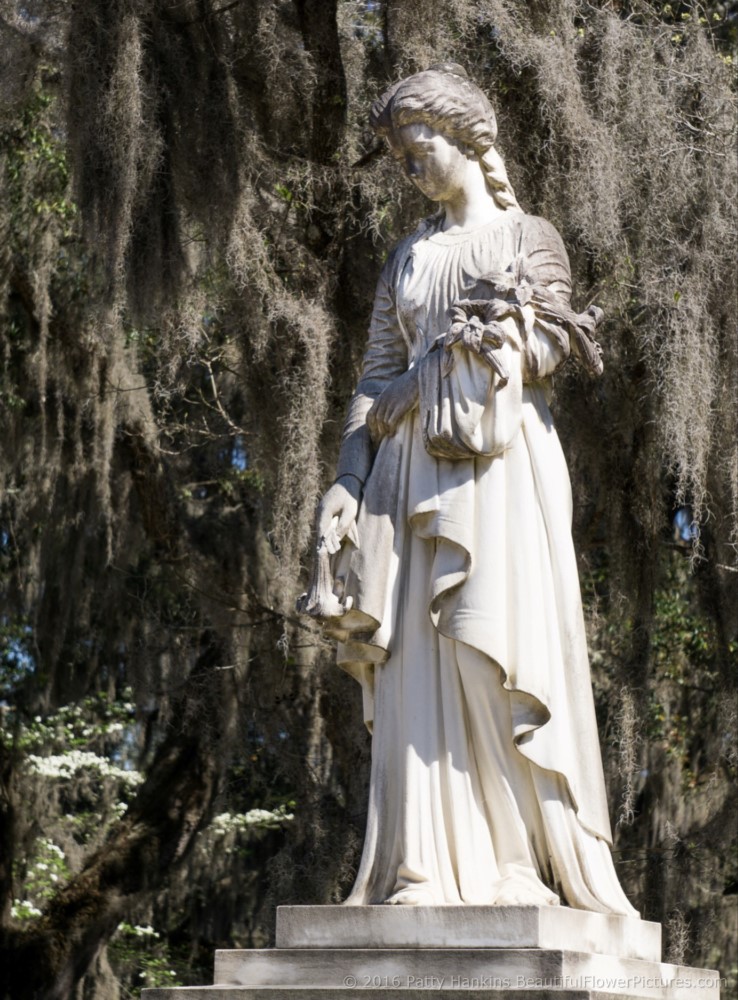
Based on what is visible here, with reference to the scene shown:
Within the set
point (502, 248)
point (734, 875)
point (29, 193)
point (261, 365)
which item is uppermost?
point (29, 193)

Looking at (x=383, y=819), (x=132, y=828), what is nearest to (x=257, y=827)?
(x=132, y=828)

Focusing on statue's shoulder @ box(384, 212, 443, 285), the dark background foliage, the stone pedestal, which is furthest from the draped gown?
the dark background foliage

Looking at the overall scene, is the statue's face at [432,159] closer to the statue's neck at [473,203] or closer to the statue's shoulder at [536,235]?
the statue's neck at [473,203]

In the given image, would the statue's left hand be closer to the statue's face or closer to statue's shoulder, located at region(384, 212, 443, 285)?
statue's shoulder, located at region(384, 212, 443, 285)

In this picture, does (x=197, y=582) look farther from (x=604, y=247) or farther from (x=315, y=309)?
(x=604, y=247)

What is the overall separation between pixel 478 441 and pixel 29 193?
589 cm

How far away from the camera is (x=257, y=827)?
12.2 meters

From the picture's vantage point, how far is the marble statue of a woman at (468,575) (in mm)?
4781

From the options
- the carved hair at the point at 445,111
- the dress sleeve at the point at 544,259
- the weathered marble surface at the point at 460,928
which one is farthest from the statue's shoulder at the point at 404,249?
the weathered marble surface at the point at 460,928

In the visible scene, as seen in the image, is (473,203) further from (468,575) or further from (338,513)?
(468,575)

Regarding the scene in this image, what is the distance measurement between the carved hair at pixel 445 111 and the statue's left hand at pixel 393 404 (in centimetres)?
67

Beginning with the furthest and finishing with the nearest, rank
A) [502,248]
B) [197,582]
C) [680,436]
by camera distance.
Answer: [197,582] < [680,436] < [502,248]

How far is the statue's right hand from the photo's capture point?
5.08 meters

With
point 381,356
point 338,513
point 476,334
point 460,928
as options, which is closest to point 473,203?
point 381,356
